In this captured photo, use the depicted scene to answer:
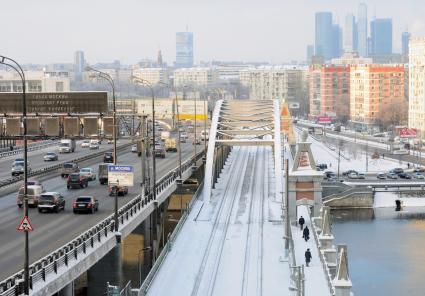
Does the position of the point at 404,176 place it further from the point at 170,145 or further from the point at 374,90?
the point at 374,90

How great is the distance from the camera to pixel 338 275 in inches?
1551

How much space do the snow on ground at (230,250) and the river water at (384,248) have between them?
206 inches

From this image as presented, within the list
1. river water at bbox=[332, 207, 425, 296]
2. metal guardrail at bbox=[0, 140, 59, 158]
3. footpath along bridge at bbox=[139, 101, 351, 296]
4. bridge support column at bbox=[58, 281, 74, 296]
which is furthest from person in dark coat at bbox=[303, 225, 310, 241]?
metal guardrail at bbox=[0, 140, 59, 158]

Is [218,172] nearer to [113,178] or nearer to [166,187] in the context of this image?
[166,187]

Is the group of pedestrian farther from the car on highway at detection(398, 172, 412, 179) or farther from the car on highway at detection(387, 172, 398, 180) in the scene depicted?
the car on highway at detection(387, 172, 398, 180)

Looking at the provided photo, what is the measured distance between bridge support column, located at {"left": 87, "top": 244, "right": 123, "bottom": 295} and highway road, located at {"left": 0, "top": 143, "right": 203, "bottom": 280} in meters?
1.57

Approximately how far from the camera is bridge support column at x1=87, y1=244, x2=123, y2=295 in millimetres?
37344

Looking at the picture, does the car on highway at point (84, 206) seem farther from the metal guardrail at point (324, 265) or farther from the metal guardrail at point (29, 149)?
the metal guardrail at point (29, 149)

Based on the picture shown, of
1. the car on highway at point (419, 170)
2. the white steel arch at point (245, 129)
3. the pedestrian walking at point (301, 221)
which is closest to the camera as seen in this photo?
the pedestrian walking at point (301, 221)

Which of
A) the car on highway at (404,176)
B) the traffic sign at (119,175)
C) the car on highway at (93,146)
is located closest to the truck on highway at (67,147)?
the car on highway at (93,146)

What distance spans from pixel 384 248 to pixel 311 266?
20672mm

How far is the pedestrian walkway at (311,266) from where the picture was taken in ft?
122

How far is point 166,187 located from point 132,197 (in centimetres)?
469

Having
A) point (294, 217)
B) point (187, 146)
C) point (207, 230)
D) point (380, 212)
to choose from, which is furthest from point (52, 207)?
point (187, 146)
